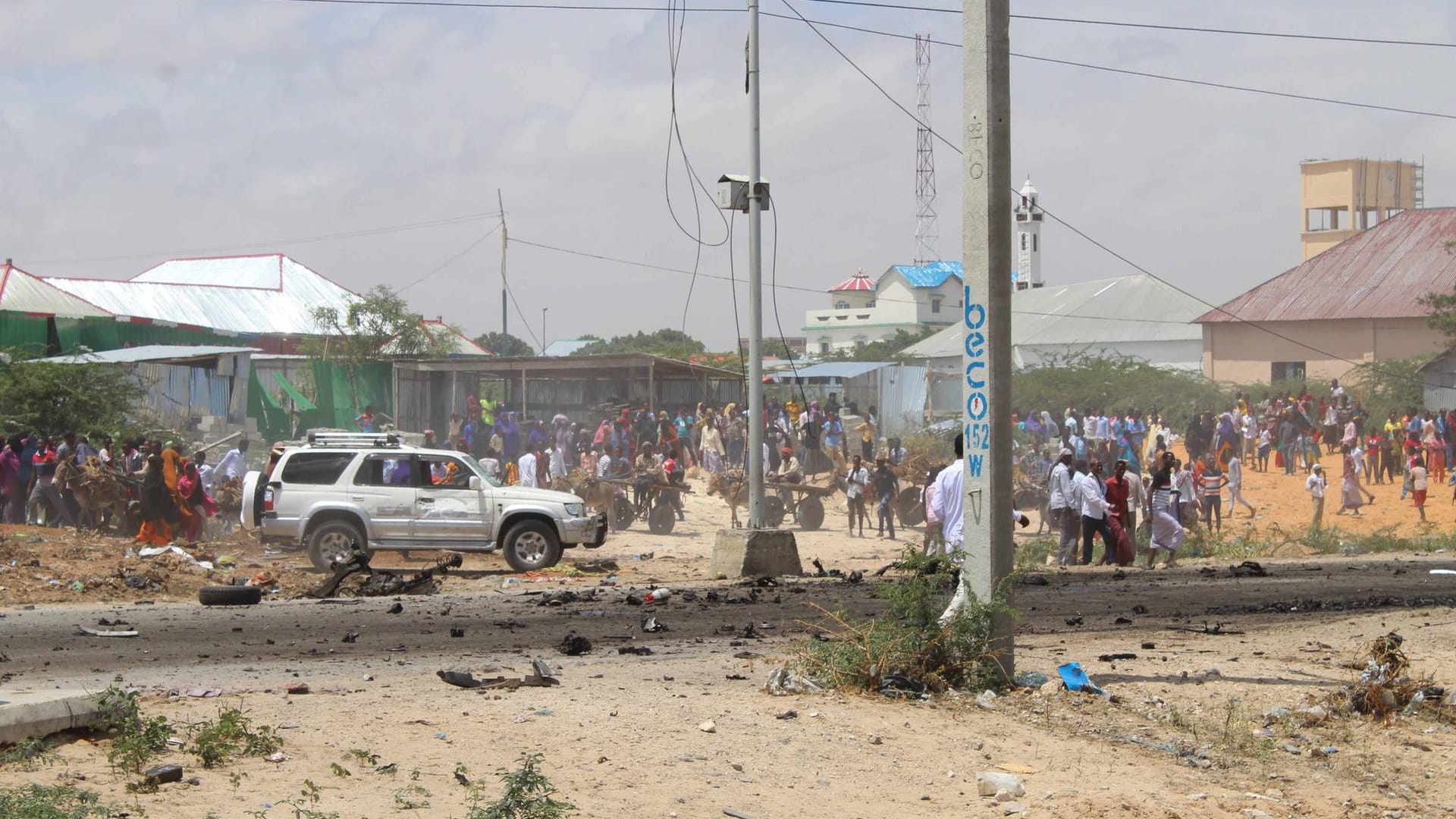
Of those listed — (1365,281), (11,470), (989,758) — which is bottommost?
(989,758)

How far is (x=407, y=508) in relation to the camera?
17.2m

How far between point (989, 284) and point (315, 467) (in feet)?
37.3

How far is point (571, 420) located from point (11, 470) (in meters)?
14.7

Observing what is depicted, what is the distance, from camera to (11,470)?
21.5 m

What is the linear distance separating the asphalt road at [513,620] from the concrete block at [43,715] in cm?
218

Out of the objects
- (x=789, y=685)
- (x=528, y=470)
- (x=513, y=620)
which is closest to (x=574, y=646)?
(x=513, y=620)

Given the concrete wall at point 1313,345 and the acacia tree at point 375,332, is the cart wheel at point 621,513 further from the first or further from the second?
the concrete wall at point 1313,345

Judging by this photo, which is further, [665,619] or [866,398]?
[866,398]

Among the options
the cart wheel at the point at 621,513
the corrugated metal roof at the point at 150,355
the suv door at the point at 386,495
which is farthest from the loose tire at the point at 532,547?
the corrugated metal roof at the point at 150,355

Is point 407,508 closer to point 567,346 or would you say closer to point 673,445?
point 673,445

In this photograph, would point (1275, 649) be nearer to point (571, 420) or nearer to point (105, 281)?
point (571, 420)

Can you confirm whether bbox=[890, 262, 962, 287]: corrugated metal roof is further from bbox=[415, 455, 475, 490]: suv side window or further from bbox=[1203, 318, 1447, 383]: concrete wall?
bbox=[415, 455, 475, 490]: suv side window

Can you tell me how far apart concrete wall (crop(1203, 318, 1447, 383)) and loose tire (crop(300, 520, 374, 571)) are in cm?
3369

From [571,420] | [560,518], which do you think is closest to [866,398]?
[571,420]
